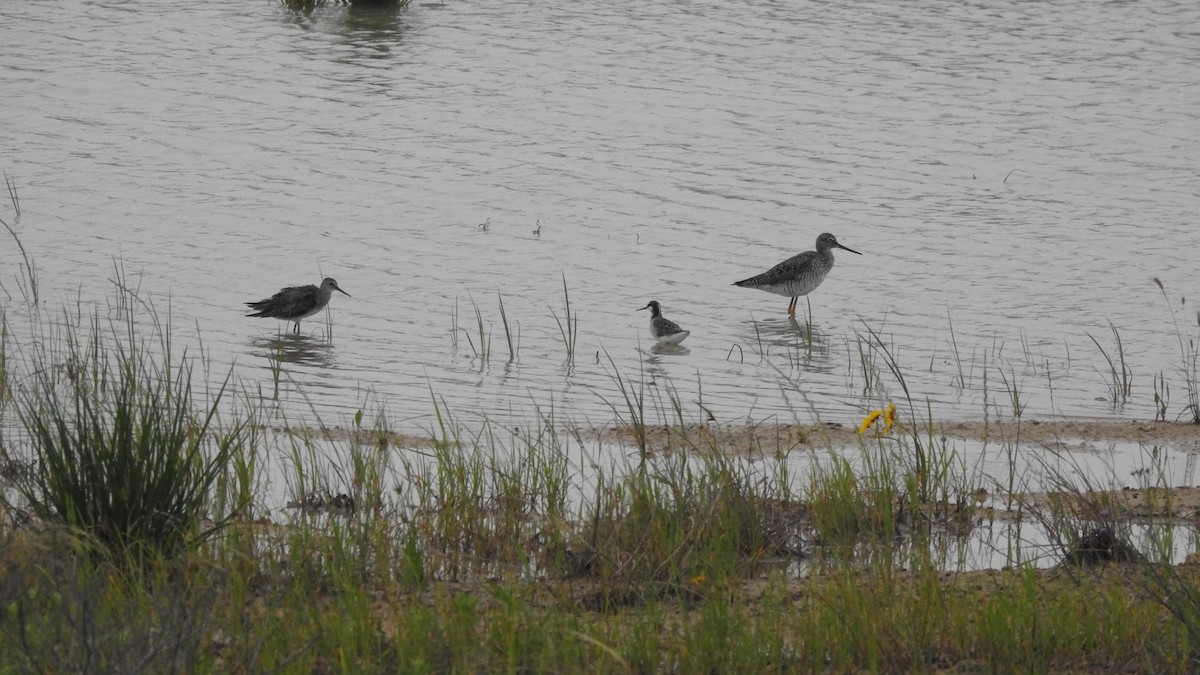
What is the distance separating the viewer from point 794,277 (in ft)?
40.7

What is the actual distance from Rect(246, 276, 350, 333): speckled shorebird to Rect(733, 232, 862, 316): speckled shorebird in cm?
348

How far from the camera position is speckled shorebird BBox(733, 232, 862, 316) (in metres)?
12.4

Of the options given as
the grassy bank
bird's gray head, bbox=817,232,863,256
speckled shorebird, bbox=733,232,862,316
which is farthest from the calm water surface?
the grassy bank

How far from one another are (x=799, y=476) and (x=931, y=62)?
55.6 feet

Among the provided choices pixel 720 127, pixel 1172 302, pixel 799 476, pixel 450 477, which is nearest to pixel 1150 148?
pixel 720 127

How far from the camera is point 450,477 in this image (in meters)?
6.05

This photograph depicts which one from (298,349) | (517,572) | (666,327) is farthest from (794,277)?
(517,572)

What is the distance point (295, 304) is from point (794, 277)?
4.06 meters

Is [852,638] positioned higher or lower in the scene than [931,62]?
lower

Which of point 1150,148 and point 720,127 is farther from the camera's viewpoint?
point 720,127

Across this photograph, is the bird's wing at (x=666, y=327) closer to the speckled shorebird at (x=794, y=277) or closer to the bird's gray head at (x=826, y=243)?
the speckled shorebird at (x=794, y=277)

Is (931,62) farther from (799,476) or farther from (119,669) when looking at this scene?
(119,669)

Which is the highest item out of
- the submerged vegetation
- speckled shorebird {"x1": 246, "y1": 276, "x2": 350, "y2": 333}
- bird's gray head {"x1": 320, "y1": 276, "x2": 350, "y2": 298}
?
bird's gray head {"x1": 320, "y1": 276, "x2": 350, "y2": 298}

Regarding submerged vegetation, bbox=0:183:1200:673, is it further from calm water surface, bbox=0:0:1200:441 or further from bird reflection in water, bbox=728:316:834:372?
bird reflection in water, bbox=728:316:834:372
